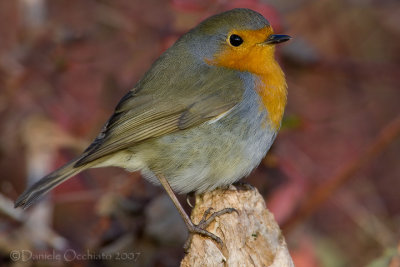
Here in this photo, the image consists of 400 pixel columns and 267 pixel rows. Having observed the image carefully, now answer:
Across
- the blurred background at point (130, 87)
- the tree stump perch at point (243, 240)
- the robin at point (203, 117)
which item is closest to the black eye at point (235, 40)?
the robin at point (203, 117)

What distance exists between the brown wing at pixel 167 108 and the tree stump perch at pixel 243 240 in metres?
0.55

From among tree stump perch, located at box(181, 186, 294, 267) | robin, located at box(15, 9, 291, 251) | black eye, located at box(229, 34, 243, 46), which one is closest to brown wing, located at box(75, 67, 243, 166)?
robin, located at box(15, 9, 291, 251)

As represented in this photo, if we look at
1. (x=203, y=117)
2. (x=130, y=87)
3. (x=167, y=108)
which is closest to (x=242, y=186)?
(x=203, y=117)

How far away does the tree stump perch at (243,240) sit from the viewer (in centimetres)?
290

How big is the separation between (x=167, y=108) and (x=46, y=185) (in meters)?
0.81

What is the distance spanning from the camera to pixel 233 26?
372 centimetres

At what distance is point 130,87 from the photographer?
16.5 ft

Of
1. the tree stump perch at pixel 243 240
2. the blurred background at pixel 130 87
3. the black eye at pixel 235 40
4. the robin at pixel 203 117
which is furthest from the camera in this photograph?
the blurred background at pixel 130 87

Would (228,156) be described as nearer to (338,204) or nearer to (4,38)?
(338,204)

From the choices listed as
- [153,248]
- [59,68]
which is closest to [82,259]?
[153,248]

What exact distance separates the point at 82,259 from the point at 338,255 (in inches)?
89.9

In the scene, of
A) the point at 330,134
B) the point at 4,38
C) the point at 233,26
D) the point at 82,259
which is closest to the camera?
the point at 233,26

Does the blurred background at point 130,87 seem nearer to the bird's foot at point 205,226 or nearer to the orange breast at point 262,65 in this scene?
the orange breast at point 262,65

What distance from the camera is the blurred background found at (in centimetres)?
426
